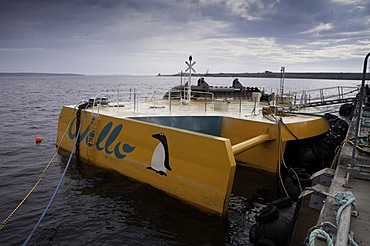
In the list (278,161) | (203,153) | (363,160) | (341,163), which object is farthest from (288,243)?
(278,161)

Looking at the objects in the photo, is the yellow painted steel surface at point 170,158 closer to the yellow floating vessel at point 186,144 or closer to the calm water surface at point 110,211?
the yellow floating vessel at point 186,144

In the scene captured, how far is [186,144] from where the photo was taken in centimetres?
845

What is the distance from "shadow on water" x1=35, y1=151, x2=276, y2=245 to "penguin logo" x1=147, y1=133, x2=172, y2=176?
2.46 ft

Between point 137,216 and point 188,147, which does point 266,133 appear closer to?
point 188,147

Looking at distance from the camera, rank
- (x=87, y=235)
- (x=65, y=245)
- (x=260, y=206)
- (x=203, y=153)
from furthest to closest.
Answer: (x=260, y=206), (x=203, y=153), (x=87, y=235), (x=65, y=245)

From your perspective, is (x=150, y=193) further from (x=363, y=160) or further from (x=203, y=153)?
(x=363, y=160)

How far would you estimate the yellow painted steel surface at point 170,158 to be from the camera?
770cm

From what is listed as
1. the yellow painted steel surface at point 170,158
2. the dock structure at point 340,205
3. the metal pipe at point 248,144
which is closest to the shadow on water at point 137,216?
the yellow painted steel surface at point 170,158

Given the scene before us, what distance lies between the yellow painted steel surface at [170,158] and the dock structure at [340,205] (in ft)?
8.38

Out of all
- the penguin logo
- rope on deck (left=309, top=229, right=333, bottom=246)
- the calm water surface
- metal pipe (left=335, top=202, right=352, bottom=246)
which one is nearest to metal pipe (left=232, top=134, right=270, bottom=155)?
the calm water surface

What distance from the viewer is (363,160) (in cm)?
625

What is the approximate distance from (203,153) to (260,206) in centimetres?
297

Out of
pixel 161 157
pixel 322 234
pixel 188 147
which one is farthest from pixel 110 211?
pixel 322 234

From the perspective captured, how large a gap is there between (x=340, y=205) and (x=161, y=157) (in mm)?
6078
